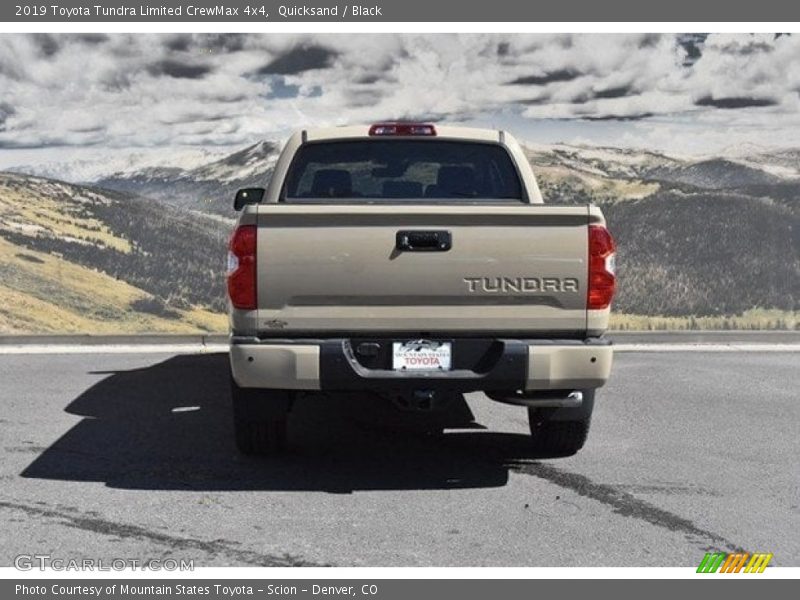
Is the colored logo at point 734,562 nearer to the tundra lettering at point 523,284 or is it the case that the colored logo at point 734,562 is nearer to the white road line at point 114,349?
the tundra lettering at point 523,284

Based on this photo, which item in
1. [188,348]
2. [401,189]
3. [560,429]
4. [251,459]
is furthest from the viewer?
[188,348]

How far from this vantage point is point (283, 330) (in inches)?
234

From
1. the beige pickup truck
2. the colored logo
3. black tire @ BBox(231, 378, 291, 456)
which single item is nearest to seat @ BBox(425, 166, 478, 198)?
the beige pickup truck

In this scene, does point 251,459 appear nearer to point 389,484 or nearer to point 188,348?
point 389,484

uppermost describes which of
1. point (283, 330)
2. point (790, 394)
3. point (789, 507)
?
point (283, 330)

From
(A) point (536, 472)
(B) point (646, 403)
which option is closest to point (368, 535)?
(A) point (536, 472)

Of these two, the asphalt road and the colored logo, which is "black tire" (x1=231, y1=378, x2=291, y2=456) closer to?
the asphalt road

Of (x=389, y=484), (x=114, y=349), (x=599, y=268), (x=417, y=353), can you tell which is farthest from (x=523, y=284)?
(x=114, y=349)

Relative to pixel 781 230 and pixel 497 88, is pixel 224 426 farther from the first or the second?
pixel 781 230

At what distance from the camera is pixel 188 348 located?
12891 mm

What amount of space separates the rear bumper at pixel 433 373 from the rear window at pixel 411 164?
160cm

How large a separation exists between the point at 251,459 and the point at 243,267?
154cm

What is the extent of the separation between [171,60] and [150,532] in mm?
9587

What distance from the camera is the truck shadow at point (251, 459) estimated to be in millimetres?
6398
